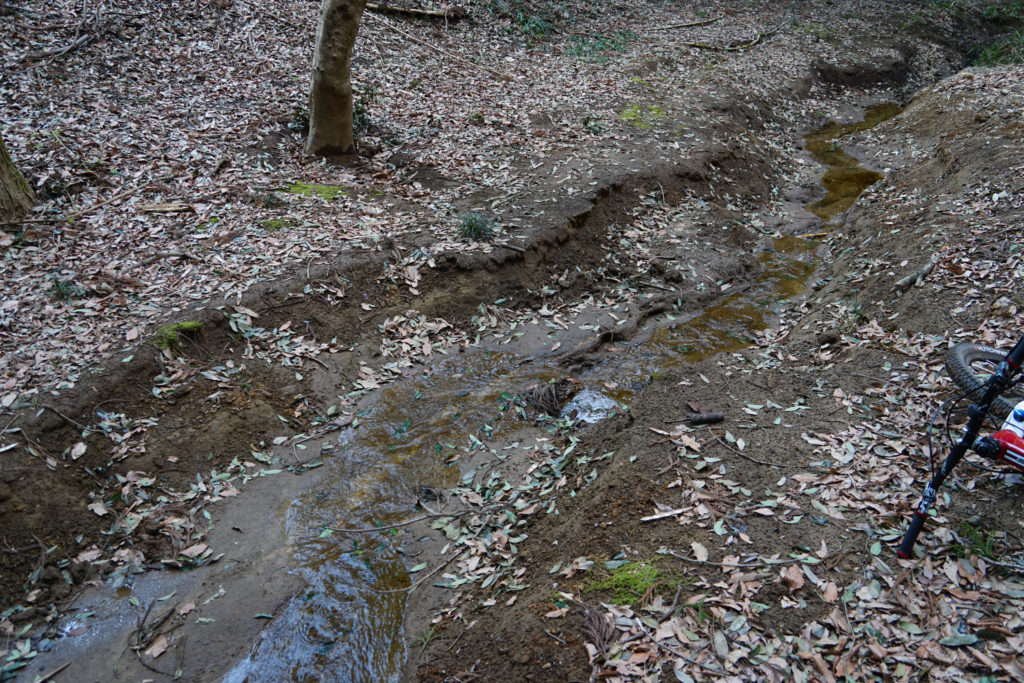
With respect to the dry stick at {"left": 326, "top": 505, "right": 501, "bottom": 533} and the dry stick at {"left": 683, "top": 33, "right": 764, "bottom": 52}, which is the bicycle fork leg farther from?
the dry stick at {"left": 683, "top": 33, "right": 764, "bottom": 52}

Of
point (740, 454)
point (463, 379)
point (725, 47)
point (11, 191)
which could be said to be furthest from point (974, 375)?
point (725, 47)

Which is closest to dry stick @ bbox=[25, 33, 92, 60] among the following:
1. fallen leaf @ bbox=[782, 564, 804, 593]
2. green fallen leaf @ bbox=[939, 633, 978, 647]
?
fallen leaf @ bbox=[782, 564, 804, 593]

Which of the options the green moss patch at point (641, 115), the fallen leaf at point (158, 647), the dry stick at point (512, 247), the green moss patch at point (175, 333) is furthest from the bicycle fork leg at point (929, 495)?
the green moss patch at point (641, 115)

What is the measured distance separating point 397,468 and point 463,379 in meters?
1.32

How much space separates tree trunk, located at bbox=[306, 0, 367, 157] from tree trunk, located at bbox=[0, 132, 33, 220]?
10.4 ft

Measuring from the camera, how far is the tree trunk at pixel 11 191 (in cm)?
604

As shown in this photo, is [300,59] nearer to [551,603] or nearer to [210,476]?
[210,476]

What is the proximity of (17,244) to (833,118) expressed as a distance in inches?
595

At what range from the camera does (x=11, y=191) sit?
6.12 metres

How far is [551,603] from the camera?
3520mm

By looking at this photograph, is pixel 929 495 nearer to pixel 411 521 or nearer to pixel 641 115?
pixel 411 521

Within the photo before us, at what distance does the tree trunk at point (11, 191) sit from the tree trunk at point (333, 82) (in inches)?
125

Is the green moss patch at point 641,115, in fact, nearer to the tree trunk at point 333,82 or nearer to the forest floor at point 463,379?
the forest floor at point 463,379

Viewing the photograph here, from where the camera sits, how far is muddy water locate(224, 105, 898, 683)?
380 cm
